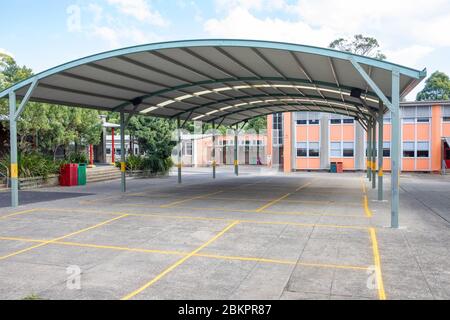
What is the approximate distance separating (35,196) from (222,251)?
11.5m

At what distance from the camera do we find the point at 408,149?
112 feet

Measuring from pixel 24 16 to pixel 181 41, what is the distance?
20760 mm

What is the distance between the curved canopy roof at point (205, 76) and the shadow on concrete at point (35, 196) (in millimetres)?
3942

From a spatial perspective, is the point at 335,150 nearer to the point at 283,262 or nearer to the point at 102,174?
the point at 102,174

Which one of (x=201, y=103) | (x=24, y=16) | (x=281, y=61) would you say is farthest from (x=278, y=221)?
(x=24, y=16)

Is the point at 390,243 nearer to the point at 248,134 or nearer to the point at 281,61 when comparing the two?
the point at 281,61

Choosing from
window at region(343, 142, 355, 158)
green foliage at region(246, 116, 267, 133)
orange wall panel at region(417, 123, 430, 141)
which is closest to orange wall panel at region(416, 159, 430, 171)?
orange wall panel at region(417, 123, 430, 141)

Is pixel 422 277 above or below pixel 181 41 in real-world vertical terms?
below

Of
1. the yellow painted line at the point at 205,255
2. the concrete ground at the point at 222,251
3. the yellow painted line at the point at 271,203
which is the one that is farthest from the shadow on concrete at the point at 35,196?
the yellow painted line at the point at 271,203

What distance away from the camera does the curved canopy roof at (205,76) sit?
12175 mm

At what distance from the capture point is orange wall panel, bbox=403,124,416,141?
112ft

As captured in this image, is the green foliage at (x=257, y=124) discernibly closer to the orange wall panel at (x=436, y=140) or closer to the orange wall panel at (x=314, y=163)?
the orange wall panel at (x=314, y=163)
